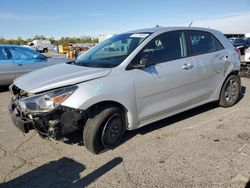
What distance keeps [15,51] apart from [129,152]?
640 centimetres

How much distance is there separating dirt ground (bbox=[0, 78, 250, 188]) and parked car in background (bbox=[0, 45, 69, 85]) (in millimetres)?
3858

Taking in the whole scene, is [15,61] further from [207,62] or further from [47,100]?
[207,62]

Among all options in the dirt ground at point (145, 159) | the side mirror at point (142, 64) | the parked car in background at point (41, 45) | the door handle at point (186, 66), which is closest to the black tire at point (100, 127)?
the dirt ground at point (145, 159)

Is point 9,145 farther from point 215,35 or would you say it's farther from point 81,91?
point 215,35

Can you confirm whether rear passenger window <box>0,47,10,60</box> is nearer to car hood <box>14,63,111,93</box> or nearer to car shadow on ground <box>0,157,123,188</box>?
car hood <box>14,63,111,93</box>

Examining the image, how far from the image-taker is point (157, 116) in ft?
14.5

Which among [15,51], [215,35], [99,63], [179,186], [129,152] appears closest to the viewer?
[179,186]

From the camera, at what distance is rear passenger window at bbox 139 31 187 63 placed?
4.29 m

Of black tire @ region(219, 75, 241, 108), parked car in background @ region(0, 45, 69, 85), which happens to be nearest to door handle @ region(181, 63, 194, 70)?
black tire @ region(219, 75, 241, 108)

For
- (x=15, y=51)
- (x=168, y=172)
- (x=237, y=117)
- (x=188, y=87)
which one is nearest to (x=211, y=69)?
(x=188, y=87)

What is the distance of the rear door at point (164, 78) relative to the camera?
4.12 metres

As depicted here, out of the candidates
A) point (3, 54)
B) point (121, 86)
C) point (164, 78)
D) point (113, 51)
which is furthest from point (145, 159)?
point (3, 54)

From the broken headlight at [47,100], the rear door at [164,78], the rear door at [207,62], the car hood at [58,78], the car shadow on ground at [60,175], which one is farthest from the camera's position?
the rear door at [207,62]

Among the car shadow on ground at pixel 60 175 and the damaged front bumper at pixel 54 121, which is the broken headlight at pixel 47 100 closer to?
the damaged front bumper at pixel 54 121
